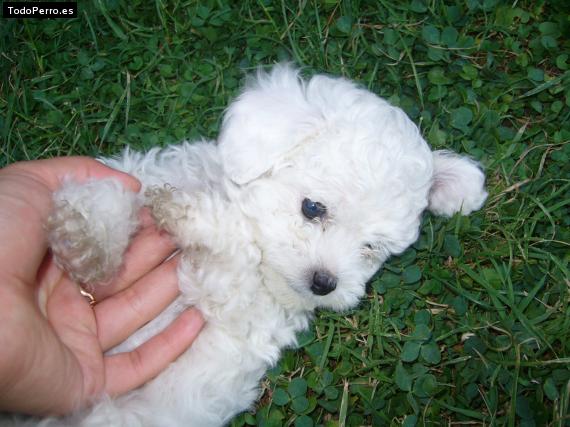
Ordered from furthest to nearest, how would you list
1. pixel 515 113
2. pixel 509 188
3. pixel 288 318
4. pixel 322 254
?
1. pixel 515 113
2. pixel 509 188
3. pixel 288 318
4. pixel 322 254

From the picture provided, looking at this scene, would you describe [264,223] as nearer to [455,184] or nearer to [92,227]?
[92,227]

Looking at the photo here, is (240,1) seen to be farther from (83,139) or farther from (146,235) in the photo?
(146,235)

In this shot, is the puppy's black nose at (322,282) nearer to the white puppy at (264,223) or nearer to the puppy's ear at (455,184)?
the white puppy at (264,223)

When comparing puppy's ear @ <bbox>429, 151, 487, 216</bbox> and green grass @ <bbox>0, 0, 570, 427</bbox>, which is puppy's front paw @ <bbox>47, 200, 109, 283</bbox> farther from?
puppy's ear @ <bbox>429, 151, 487, 216</bbox>

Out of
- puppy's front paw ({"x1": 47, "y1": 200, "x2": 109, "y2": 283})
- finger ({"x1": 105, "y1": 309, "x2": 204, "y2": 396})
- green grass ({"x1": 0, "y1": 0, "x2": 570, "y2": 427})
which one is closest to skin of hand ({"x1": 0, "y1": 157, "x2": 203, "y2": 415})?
finger ({"x1": 105, "y1": 309, "x2": 204, "y2": 396})

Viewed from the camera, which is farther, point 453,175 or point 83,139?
point 83,139

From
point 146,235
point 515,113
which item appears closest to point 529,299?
point 515,113
